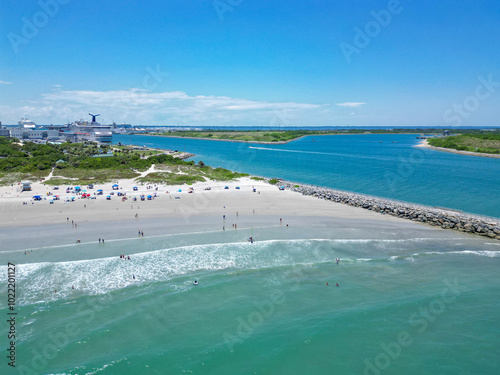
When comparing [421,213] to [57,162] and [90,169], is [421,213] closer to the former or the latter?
[90,169]

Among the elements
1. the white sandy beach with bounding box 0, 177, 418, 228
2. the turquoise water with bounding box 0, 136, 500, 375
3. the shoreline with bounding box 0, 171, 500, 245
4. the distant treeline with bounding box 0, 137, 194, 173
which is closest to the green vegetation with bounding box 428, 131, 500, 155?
the shoreline with bounding box 0, 171, 500, 245

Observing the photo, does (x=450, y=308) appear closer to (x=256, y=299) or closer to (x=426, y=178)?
(x=256, y=299)

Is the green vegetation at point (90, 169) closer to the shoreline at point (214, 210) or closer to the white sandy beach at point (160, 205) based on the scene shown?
the white sandy beach at point (160, 205)

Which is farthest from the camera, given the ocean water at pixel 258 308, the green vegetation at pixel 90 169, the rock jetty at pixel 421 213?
the green vegetation at pixel 90 169

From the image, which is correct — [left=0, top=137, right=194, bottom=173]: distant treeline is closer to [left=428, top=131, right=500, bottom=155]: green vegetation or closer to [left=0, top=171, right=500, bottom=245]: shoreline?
[left=0, top=171, right=500, bottom=245]: shoreline

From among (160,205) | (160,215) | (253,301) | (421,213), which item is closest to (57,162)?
(160,205)

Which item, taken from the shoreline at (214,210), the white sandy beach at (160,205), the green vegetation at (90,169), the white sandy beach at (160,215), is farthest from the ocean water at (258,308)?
the green vegetation at (90,169)
